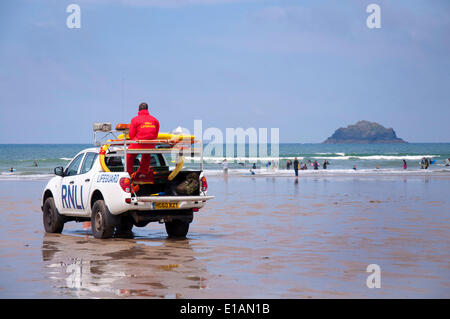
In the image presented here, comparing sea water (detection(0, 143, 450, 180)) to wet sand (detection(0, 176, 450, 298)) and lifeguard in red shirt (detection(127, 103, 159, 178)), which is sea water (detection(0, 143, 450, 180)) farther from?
lifeguard in red shirt (detection(127, 103, 159, 178))

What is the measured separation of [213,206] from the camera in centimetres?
2270

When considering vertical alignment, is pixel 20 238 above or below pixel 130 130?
below

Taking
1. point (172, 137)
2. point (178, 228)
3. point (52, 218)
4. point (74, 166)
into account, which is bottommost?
point (178, 228)

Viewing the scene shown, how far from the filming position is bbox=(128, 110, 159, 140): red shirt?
13.6 meters

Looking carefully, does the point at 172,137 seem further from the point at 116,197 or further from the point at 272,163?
the point at 272,163

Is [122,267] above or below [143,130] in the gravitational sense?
below

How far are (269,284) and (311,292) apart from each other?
73cm

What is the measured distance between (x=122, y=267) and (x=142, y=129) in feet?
12.7

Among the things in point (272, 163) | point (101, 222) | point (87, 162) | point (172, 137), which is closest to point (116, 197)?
point (101, 222)

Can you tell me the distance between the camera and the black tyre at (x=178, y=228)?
14461 mm

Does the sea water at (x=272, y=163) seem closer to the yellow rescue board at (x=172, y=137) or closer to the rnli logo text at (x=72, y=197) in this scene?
the rnli logo text at (x=72, y=197)

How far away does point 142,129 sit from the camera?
13594 mm
